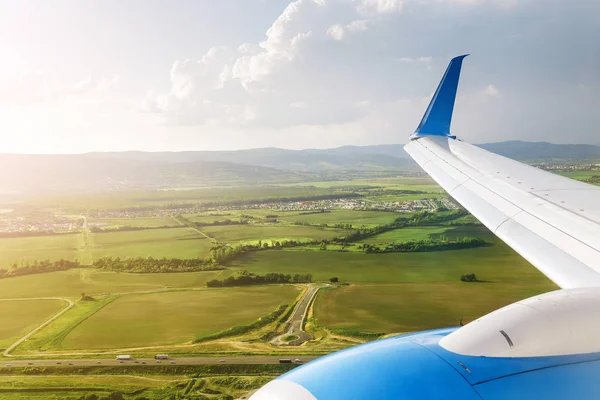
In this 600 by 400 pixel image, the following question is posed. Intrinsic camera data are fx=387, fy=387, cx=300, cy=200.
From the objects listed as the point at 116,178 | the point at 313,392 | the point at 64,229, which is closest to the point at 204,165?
the point at 116,178

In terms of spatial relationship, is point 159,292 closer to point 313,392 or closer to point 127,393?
point 127,393

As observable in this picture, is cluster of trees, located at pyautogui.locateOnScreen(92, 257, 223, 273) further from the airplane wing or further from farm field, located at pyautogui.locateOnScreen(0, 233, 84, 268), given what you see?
the airplane wing

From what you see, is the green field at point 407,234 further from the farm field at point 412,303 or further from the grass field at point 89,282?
the grass field at point 89,282

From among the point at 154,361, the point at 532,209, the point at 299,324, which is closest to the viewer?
the point at 532,209

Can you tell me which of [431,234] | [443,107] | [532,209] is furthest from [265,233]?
[532,209]

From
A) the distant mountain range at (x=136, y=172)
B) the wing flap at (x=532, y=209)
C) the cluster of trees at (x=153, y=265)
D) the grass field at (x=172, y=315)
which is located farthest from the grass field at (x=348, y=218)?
the distant mountain range at (x=136, y=172)

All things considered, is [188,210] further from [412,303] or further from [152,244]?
[412,303]
